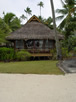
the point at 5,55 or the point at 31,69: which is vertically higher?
the point at 5,55

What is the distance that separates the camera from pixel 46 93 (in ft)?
11.1

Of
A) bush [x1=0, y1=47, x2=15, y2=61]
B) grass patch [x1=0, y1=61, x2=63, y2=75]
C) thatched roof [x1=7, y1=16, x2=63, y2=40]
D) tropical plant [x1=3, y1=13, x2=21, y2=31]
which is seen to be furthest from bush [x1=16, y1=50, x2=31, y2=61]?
tropical plant [x1=3, y1=13, x2=21, y2=31]

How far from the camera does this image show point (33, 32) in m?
13.9

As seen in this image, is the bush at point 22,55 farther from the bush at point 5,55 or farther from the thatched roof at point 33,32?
the thatched roof at point 33,32

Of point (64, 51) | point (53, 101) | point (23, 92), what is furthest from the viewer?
point (64, 51)

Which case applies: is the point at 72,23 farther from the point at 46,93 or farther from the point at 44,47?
the point at 46,93

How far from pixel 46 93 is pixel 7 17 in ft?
57.6

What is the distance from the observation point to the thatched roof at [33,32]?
42.3 ft

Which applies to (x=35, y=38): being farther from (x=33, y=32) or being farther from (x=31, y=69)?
(x=31, y=69)

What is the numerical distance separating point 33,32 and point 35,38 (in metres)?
1.49

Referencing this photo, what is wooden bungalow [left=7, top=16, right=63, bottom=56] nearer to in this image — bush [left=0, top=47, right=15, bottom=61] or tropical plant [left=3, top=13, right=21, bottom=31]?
bush [left=0, top=47, right=15, bottom=61]

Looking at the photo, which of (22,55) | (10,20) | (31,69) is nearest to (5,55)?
(22,55)

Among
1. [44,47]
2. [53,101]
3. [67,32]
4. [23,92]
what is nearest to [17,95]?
[23,92]

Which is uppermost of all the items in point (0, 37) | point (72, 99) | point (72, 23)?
point (72, 23)
